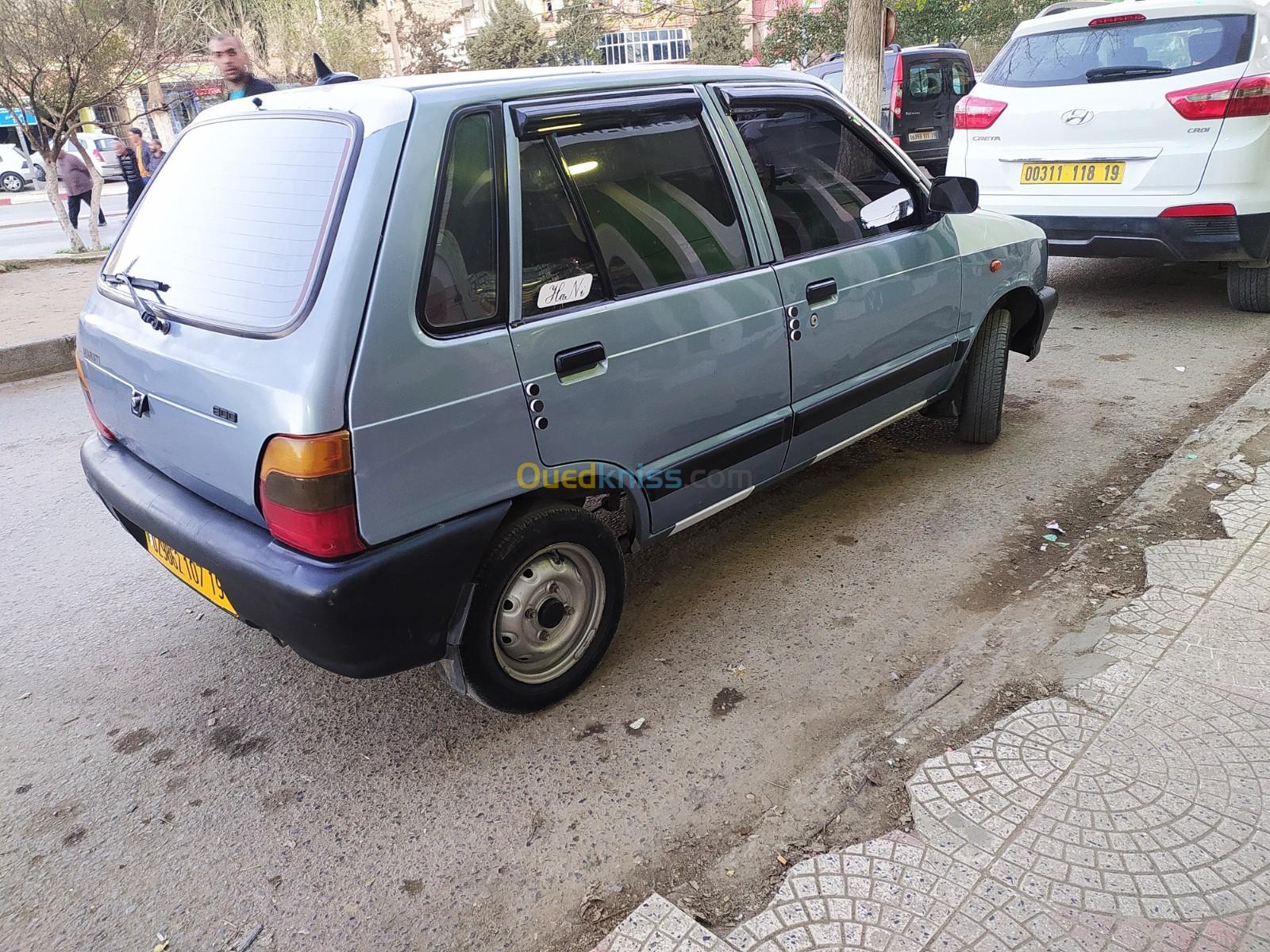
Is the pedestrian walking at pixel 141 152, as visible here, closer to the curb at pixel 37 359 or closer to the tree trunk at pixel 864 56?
the curb at pixel 37 359

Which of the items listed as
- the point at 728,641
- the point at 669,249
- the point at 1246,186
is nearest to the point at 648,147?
the point at 669,249

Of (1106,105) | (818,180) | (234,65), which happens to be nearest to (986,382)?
(818,180)

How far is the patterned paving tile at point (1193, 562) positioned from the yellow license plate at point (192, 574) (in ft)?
9.79

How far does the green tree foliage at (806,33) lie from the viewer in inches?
1104

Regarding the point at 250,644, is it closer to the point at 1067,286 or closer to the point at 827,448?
the point at 827,448

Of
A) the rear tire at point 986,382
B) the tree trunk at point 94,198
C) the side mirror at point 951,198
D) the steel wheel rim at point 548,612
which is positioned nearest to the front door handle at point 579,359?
the steel wheel rim at point 548,612

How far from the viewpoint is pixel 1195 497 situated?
3689 millimetres

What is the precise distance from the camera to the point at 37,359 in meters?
6.80

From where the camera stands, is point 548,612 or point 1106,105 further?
point 1106,105

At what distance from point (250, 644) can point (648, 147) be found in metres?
2.16

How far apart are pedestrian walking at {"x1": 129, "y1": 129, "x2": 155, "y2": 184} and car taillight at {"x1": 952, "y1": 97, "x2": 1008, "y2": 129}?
10.5 meters

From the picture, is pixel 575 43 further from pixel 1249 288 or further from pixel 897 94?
pixel 1249 288

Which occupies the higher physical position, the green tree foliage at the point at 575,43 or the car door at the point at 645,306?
the green tree foliage at the point at 575,43

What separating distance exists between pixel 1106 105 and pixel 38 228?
60.8ft
